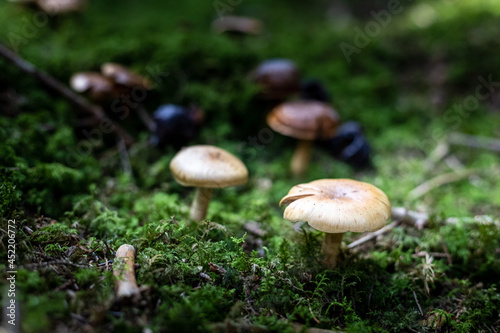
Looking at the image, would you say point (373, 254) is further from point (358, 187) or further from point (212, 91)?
point (212, 91)

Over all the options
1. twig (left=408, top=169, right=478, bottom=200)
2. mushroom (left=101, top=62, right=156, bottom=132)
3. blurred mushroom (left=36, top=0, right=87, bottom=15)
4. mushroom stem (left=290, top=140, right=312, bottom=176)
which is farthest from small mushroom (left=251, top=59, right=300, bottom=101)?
blurred mushroom (left=36, top=0, right=87, bottom=15)

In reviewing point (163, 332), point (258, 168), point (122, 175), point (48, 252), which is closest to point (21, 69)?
point (122, 175)

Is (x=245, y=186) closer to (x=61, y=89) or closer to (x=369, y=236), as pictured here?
(x=369, y=236)

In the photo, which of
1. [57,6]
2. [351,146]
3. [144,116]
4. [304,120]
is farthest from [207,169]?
[57,6]

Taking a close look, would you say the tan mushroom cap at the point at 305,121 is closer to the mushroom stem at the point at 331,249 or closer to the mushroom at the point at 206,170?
the mushroom at the point at 206,170

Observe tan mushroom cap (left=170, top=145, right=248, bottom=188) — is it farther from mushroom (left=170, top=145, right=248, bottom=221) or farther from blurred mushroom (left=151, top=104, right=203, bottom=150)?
blurred mushroom (left=151, top=104, right=203, bottom=150)
